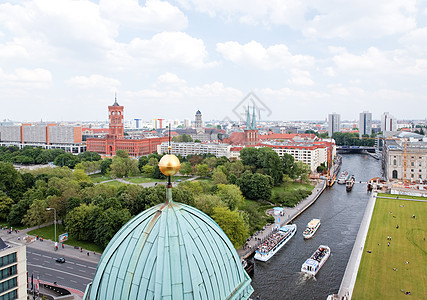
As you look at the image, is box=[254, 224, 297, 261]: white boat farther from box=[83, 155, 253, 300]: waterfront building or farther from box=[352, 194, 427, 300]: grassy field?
box=[83, 155, 253, 300]: waterfront building

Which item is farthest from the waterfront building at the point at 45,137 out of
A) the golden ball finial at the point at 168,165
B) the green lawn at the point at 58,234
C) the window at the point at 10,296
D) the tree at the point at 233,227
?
the golden ball finial at the point at 168,165

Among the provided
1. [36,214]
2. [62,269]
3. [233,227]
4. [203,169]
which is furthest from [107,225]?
[203,169]

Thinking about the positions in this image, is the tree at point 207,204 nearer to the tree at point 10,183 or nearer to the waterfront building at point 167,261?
the tree at point 10,183

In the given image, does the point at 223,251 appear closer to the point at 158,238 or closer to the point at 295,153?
the point at 158,238

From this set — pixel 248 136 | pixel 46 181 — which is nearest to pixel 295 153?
pixel 248 136

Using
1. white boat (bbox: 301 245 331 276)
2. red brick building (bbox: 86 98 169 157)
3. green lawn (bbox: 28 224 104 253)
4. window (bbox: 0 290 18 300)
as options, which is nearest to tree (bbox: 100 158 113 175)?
red brick building (bbox: 86 98 169 157)
